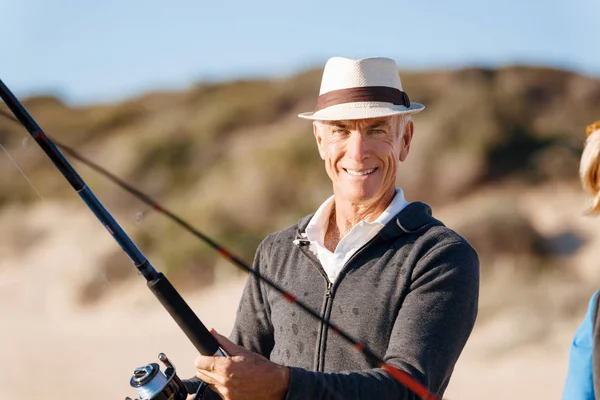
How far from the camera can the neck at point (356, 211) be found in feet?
10.00

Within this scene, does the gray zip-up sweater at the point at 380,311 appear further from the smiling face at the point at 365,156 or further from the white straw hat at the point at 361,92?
the white straw hat at the point at 361,92

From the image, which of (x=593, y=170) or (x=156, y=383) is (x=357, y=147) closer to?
(x=593, y=170)

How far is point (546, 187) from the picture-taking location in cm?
1966

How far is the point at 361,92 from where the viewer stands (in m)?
3.04

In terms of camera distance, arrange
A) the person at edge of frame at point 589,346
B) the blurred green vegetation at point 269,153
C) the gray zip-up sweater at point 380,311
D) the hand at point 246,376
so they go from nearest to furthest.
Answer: the hand at point 246,376 < the gray zip-up sweater at point 380,311 < the person at edge of frame at point 589,346 < the blurred green vegetation at point 269,153

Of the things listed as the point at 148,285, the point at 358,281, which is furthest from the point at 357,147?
the point at 148,285

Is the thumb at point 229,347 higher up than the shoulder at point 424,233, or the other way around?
the thumb at point 229,347

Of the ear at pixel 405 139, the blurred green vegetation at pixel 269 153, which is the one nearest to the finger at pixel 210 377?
the ear at pixel 405 139

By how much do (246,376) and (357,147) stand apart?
84 cm

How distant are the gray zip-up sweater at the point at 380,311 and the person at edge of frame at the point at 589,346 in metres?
0.39

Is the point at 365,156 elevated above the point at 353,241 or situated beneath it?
elevated above

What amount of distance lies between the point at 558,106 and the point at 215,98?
33.9 feet

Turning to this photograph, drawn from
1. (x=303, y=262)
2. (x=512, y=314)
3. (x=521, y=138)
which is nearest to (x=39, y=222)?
(x=521, y=138)

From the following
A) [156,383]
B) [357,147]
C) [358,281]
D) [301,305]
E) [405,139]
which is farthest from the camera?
[405,139]
